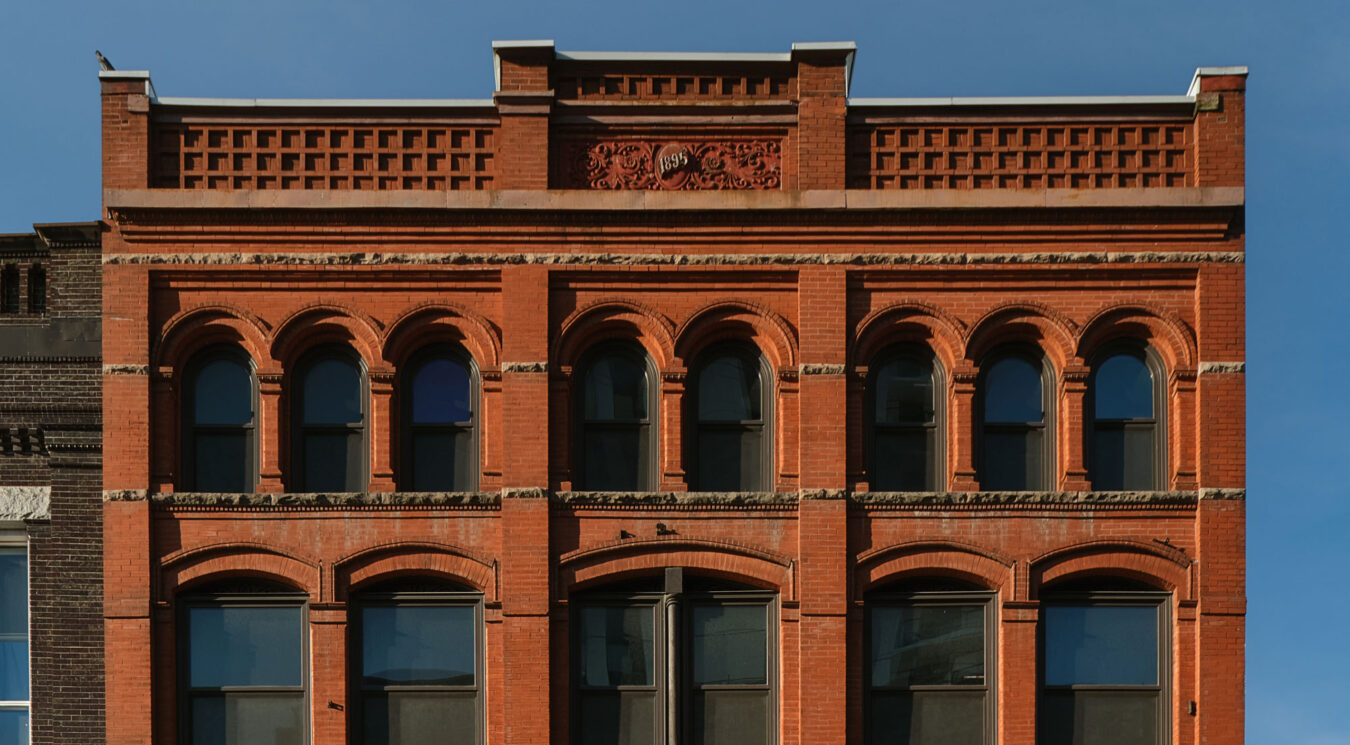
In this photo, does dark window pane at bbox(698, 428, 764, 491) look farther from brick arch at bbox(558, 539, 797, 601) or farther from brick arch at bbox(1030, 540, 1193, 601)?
brick arch at bbox(1030, 540, 1193, 601)

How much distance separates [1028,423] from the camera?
1761 centimetres

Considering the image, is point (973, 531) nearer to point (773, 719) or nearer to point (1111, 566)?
point (1111, 566)

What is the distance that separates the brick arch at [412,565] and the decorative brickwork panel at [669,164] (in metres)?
4.31

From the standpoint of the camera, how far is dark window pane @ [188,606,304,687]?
17078 millimetres

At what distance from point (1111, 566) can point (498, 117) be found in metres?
8.50

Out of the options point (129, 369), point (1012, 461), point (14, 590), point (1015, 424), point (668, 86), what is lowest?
point (14, 590)

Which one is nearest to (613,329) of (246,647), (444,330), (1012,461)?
(444,330)

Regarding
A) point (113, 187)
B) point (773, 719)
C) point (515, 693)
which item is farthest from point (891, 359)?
point (113, 187)

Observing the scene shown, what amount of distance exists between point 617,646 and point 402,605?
7.95 ft

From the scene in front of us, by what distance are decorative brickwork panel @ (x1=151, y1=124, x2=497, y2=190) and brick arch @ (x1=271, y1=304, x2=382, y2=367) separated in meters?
1.43

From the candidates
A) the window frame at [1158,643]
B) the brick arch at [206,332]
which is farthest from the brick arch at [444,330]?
the window frame at [1158,643]

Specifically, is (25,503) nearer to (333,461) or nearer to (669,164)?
(333,461)

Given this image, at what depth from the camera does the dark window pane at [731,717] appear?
17.1 meters

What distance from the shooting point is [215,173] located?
57.5 ft
